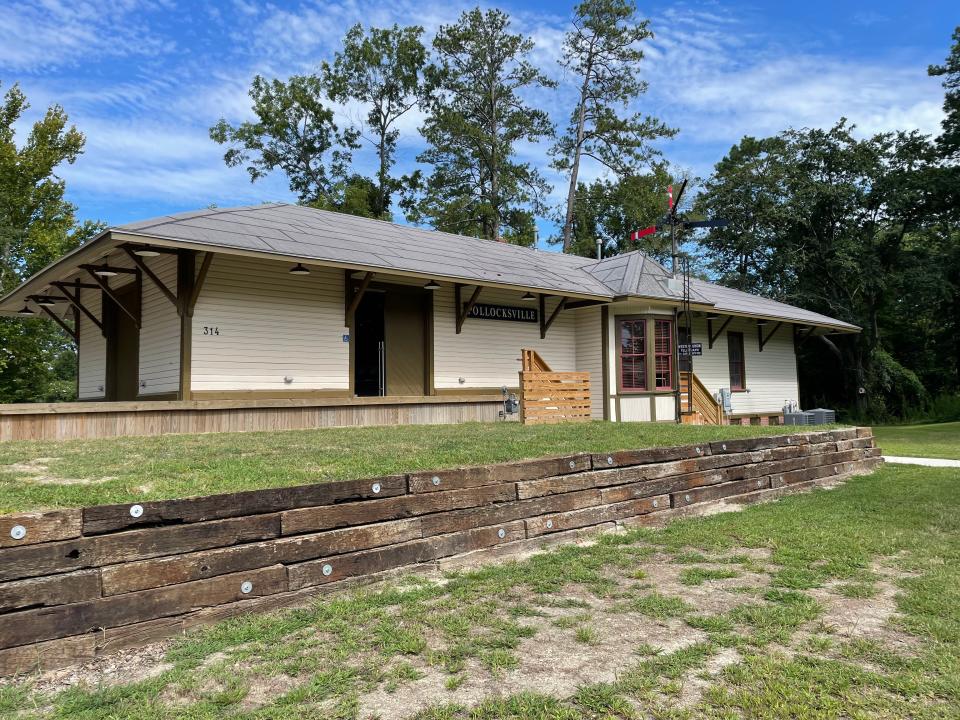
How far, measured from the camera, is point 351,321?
1283 cm

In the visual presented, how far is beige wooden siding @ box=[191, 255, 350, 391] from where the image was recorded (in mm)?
11141

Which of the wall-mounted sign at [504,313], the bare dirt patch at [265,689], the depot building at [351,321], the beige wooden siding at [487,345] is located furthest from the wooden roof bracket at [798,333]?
the bare dirt patch at [265,689]

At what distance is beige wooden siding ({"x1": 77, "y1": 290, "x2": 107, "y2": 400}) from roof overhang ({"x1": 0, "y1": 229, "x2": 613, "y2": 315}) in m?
1.32

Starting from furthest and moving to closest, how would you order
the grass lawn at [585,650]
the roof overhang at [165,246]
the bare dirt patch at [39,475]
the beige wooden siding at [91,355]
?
the beige wooden siding at [91,355] → the roof overhang at [165,246] → the bare dirt patch at [39,475] → the grass lawn at [585,650]

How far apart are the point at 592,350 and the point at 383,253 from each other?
20.2 ft

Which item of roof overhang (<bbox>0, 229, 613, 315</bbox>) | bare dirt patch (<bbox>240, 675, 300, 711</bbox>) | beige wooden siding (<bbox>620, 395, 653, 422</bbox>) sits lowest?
bare dirt patch (<bbox>240, 675, 300, 711</bbox>)

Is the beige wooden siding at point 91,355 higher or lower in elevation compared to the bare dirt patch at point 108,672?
higher

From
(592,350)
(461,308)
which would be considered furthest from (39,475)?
(592,350)

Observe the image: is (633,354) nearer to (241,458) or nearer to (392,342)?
(392,342)

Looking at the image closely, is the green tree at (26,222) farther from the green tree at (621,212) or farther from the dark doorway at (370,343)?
the green tree at (621,212)

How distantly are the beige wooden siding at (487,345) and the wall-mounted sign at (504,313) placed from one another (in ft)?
0.33

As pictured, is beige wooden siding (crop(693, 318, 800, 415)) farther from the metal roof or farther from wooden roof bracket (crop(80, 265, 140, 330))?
wooden roof bracket (crop(80, 265, 140, 330))

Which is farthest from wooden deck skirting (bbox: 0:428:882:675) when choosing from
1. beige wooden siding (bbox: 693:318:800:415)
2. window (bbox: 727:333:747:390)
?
window (bbox: 727:333:747:390)

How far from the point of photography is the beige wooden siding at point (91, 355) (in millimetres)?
15406
